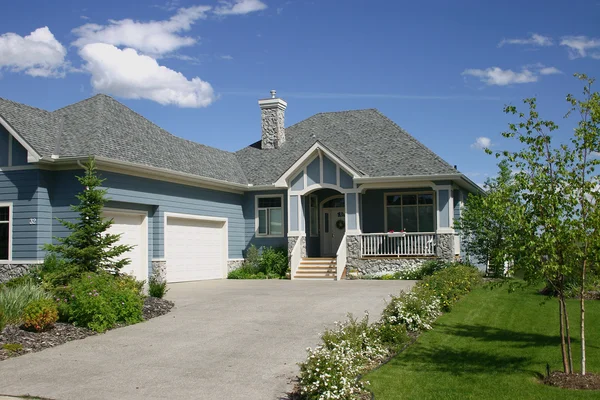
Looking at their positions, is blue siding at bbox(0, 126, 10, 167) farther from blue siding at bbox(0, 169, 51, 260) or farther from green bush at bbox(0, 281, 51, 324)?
green bush at bbox(0, 281, 51, 324)

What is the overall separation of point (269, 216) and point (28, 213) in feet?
33.5

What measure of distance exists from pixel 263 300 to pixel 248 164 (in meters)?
11.6

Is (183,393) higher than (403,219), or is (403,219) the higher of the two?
(403,219)

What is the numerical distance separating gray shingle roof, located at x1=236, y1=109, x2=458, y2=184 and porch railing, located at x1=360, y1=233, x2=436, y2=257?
7.47ft

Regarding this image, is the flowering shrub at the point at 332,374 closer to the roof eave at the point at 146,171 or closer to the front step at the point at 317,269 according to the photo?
the roof eave at the point at 146,171

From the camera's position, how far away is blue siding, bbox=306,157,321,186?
2327 cm

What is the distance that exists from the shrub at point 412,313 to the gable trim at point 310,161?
10.2 metres

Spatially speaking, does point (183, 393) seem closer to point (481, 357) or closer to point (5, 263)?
point (481, 357)

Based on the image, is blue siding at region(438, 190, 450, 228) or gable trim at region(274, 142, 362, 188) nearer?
blue siding at region(438, 190, 450, 228)

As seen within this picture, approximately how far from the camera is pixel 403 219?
24.0 metres

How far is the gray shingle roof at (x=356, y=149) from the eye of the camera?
74.9ft

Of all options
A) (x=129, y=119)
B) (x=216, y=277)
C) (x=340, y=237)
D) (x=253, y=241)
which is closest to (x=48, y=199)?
(x=129, y=119)

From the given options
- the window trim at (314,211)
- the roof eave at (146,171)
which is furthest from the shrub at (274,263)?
the roof eave at (146,171)

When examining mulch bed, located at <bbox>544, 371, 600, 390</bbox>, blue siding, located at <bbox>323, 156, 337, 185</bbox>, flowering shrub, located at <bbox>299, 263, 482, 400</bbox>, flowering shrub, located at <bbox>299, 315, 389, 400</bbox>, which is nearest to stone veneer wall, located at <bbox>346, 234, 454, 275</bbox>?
blue siding, located at <bbox>323, 156, 337, 185</bbox>
